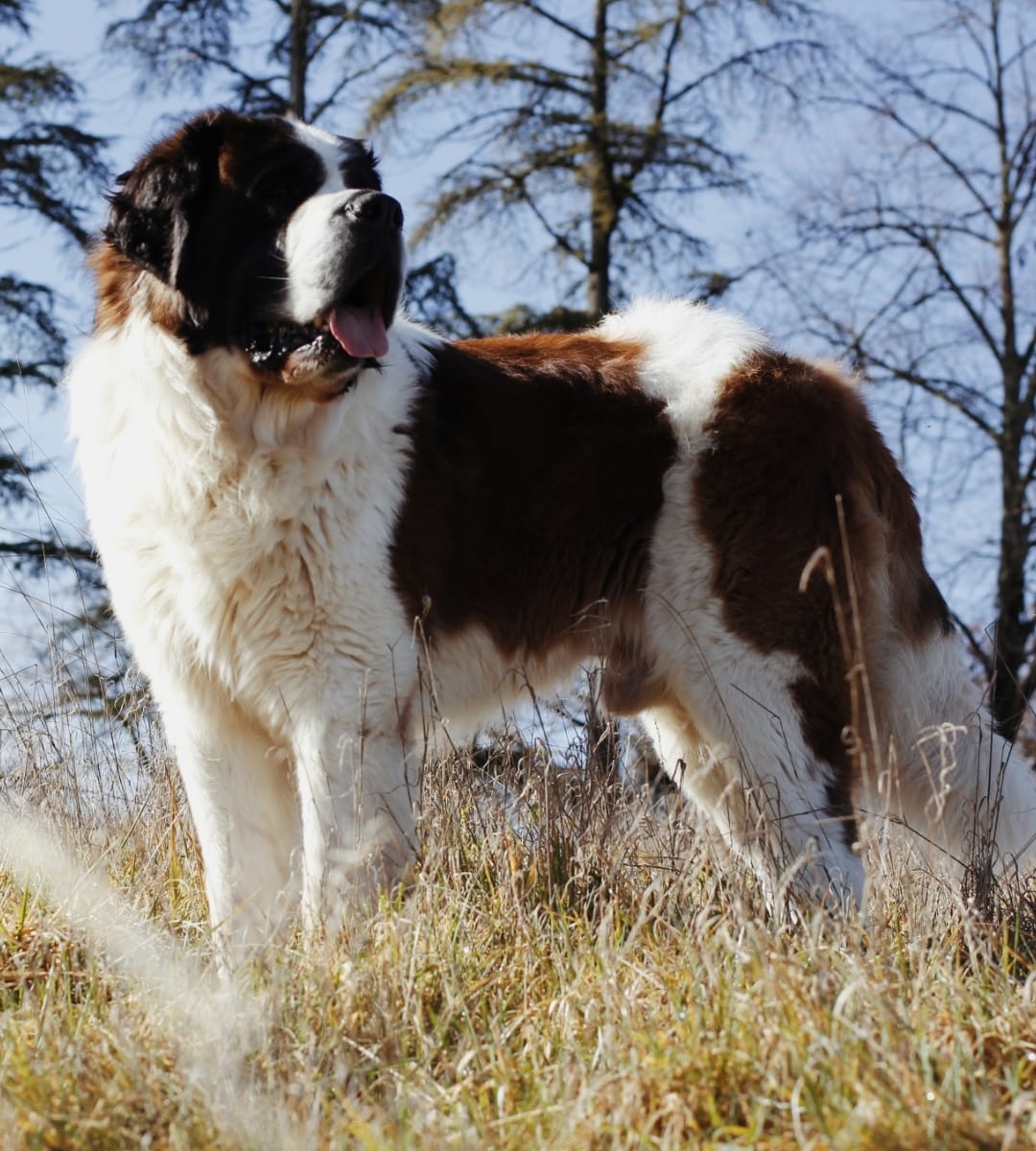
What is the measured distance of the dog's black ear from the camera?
11.1 ft

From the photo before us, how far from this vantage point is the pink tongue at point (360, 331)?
10.8 feet

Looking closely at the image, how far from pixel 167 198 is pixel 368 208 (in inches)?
20.5


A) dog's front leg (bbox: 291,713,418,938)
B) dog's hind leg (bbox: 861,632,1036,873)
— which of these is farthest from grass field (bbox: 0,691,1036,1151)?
dog's hind leg (bbox: 861,632,1036,873)

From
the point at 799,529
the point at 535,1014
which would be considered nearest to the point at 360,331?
the point at 799,529

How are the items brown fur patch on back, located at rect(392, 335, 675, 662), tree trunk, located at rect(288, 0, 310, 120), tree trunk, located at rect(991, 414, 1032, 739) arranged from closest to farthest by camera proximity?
brown fur patch on back, located at rect(392, 335, 675, 662) < tree trunk, located at rect(991, 414, 1032, 739) < tree trunk, located at rect(288, 0, 310, 120)

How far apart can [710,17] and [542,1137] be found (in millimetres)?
11381

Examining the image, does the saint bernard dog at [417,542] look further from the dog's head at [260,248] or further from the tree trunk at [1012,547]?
the tree trunk at [1012,547]

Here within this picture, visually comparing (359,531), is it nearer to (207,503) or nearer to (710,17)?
(207,503)

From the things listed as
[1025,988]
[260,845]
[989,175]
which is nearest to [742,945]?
[1025,988]

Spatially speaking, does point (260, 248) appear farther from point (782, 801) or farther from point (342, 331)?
point (782, 801)

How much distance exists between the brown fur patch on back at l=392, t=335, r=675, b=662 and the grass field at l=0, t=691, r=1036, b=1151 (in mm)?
479

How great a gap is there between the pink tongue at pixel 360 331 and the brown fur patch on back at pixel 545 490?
13.0 inches

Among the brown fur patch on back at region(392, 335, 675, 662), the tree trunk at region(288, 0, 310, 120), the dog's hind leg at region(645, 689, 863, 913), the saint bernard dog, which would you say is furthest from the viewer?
the tree trunk at region(288, 0, 310, 120)

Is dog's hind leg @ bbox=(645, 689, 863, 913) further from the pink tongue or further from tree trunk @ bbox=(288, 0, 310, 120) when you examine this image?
tree trunk @ bbox=(288, 0, 310, 120)
